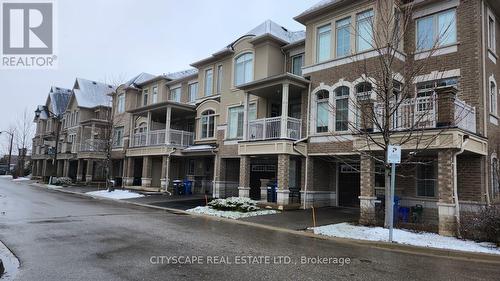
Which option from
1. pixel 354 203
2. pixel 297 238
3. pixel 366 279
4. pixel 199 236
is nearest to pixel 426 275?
pixel 366 279

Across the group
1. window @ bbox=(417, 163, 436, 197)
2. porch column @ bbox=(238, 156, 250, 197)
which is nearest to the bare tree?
window @ bbox=(417, 163, 436, 197)

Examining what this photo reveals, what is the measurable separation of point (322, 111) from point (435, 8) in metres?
6.60

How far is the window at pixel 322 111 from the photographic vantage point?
60.6 ft

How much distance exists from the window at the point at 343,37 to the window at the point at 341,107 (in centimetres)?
175

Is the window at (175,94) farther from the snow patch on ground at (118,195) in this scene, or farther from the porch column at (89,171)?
the porch column at (89,171)

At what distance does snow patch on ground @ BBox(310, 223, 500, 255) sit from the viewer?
996 cm

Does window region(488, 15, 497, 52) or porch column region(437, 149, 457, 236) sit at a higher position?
window region(488, 15, 497, 52)

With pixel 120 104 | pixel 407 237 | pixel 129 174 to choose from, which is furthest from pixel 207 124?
pixel 407 237

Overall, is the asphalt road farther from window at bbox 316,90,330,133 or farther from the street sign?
window at bbox 316,90,330,133

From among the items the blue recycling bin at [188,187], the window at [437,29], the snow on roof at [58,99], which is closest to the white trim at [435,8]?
the window at [437,29]

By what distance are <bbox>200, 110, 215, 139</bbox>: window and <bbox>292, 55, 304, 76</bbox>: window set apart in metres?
6.98

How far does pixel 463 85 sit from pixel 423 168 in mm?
3701

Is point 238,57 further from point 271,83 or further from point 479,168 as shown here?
point 479,168

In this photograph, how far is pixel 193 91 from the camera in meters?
30.5
